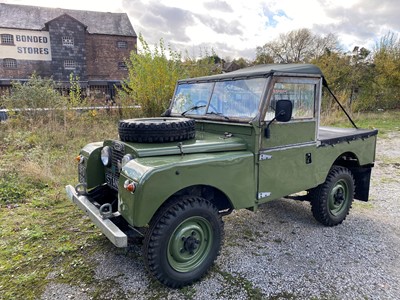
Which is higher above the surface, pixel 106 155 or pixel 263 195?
pixel 106 155

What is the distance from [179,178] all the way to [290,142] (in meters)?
1.58

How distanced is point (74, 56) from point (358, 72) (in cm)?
2792

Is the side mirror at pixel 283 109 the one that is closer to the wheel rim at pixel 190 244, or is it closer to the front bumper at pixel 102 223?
the wheel rim at pixel 190 244

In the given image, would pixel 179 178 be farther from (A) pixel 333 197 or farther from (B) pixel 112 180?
(A) pixel 333 197

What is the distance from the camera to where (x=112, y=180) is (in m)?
3.38

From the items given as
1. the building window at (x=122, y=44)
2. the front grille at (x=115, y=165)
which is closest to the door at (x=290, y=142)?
the front grille at (x=115, y=165)

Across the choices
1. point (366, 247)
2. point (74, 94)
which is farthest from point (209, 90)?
point (74, 94)

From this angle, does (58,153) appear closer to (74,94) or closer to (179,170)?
(74,94)

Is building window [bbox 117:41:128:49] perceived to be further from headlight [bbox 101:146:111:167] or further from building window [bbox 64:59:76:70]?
headlight [bbox 101:146:111:167]

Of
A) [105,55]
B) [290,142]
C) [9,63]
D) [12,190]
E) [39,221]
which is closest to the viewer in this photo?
[290,142]

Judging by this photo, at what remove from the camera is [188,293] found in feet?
9.25

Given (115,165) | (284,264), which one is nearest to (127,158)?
(115,165)

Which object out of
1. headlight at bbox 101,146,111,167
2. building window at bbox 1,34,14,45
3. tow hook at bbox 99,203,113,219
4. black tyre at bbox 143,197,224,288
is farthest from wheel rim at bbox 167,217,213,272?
building window at bbox 1,34,14,45

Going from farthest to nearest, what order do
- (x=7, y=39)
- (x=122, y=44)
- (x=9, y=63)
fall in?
(x=122, y=44)
(x=9, y=63)
(x=7, y=39)
